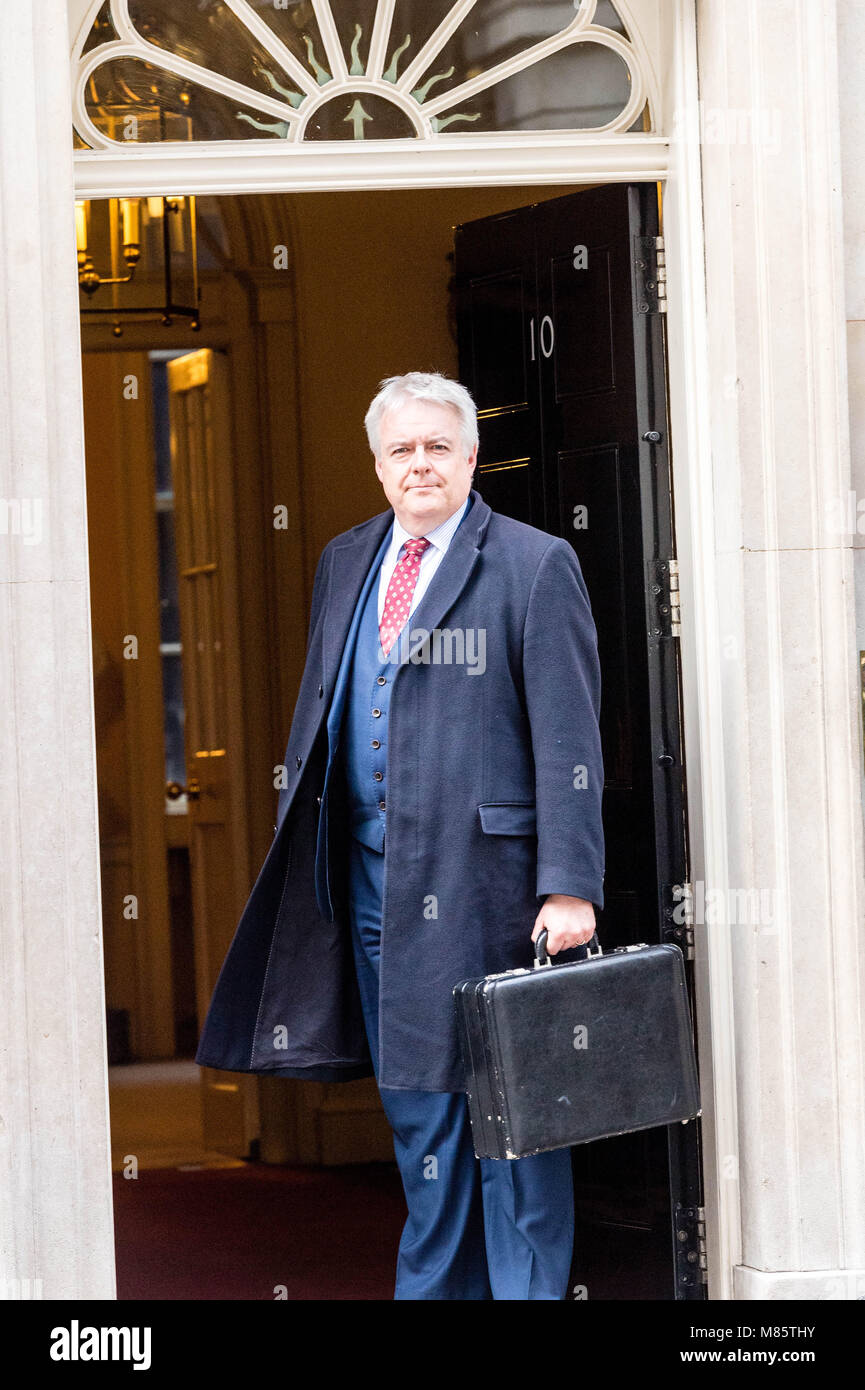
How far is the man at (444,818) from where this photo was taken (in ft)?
11.8

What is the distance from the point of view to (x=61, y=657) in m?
3.66

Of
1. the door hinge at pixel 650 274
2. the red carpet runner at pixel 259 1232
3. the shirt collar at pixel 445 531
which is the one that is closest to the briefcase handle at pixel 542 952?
the shirt collar at pixel 445 531

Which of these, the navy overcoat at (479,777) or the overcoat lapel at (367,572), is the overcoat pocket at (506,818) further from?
the overcoat lapel at (367,572)

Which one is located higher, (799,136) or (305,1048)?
(799,136)

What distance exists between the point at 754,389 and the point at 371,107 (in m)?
1.17

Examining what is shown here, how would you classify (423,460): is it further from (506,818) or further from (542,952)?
(542,952)

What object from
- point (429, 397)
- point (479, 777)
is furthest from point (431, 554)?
point (479, 777)

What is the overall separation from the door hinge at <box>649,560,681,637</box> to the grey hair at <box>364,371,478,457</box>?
63cm

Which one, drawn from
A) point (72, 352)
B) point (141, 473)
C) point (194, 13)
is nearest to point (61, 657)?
point (72, 352)

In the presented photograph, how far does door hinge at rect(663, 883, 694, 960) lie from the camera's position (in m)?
4.14

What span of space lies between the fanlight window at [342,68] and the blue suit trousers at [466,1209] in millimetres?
1776

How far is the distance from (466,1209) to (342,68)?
2677 mm

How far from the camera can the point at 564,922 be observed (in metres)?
3.54

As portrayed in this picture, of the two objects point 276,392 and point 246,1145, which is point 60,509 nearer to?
point 276,392
